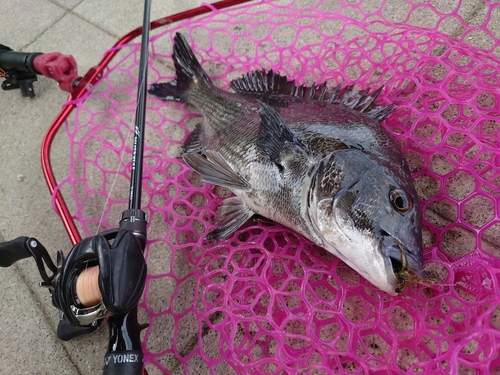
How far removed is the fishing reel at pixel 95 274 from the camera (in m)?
1.38

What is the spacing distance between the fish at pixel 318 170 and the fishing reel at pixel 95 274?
1.93 ft

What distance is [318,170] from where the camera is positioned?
1711 millimetres

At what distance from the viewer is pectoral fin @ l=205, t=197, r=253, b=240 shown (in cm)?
198

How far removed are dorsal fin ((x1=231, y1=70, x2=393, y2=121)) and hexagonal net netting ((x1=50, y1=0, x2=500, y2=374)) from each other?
26 cm

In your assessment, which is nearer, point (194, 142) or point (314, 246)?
point (314, 246)

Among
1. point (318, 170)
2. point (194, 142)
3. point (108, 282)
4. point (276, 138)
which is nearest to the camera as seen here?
point (108, 282)

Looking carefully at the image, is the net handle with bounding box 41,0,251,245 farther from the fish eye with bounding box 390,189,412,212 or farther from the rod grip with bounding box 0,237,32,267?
the fish eye with bounding box 390,189,412,212

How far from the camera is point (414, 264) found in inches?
56.7

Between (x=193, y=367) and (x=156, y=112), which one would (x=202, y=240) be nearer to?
(x=193, y=367)

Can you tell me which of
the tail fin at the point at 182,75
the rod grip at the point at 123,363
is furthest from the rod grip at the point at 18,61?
the rod grip at the point at 123,363

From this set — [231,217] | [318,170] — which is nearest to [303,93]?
[318,170]

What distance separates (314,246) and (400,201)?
1.90 ft

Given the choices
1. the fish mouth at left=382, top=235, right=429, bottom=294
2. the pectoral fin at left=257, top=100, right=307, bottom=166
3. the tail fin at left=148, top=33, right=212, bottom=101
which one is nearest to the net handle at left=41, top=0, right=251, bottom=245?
the tail fin at left=148, top=33, right=212, bottom=101

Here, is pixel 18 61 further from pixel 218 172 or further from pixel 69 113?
pixel 218 172
